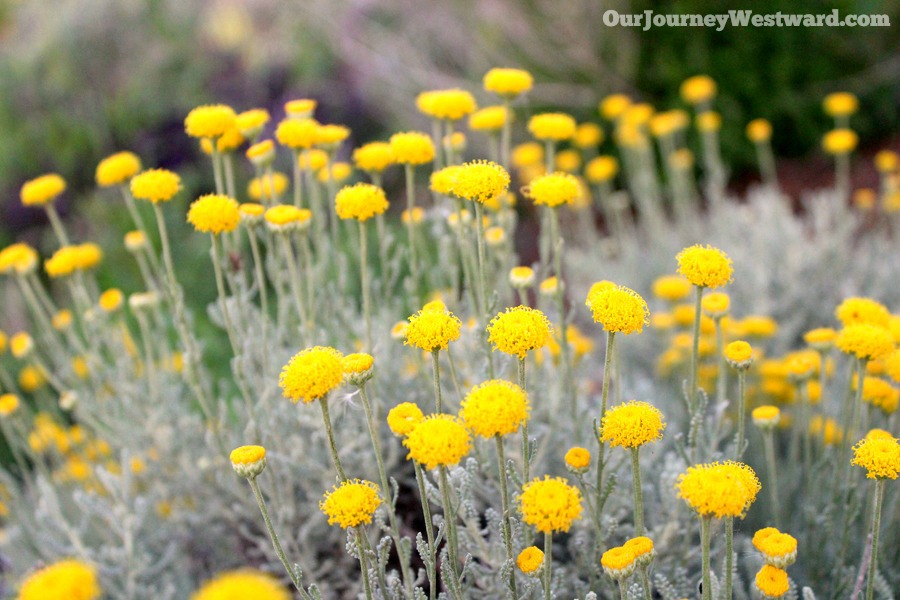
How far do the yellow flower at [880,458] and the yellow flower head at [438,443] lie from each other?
27.6 inches

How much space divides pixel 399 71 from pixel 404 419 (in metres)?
4.22

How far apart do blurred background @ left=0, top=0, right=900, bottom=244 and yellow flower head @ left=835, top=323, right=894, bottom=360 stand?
139 inches

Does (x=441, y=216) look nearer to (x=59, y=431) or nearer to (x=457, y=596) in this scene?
(x=457, y=596)

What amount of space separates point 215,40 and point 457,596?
6933 mm

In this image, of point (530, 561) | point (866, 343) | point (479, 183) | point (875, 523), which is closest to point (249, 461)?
point (530, 561)

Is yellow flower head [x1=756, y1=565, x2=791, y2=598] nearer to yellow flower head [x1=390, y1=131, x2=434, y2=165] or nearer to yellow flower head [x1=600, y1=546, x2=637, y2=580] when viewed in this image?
yellow flower head [x1=600, y1=546, x2=637, y2=580]

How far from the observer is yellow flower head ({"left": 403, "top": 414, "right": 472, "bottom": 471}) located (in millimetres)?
1159

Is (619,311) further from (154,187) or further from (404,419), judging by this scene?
(154,187)

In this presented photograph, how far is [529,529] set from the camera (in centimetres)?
155

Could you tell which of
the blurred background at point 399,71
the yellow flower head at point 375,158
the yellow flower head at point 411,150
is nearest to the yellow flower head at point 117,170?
the yellow flower head at point 375,158

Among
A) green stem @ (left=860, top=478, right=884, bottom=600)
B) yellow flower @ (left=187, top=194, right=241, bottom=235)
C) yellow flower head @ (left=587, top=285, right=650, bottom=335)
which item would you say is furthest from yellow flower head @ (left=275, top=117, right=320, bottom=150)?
green stem @ (left=860, top=478, right=884, bottom=600)

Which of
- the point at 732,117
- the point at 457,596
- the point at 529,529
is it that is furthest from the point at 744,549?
the point at 732,117

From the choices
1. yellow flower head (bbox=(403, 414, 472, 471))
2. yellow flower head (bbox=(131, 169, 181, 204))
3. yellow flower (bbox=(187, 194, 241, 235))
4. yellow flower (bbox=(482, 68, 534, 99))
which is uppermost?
yellow flower (bbox=(482, 68, 534, 99))

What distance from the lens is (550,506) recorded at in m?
1.20
